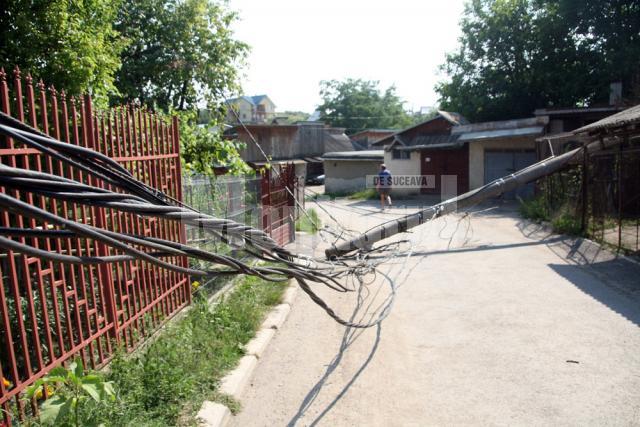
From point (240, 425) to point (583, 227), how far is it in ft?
32.7

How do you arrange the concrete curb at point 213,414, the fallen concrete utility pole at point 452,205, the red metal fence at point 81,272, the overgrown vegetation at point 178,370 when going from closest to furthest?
the red metal fence at point 81,272, the overgrown vegetation at point 178,370, the concrete curb at point 213,414, the fallen concrete utility pole at point 452,205

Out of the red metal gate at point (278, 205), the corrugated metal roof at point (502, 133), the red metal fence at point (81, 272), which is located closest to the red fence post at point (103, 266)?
the red metal fence at point (81, 272)

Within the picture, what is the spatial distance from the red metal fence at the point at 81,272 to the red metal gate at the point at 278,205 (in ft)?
13.0

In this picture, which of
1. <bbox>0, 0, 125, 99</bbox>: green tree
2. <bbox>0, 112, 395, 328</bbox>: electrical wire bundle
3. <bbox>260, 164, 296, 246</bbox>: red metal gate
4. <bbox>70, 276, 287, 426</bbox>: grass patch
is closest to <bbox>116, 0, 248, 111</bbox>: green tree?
<bbox>260, 164, 296, 246</bbox>: red metal gate

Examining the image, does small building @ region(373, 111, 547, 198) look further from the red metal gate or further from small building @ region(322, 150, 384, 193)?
the red metal gate

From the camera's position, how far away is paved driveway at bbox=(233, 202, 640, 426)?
159 inches

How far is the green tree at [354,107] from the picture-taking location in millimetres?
63781

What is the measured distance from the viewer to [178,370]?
4070 millimetres

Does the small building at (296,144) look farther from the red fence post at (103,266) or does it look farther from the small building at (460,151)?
the red fence post at (103,266)

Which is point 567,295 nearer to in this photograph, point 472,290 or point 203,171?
point 472,290

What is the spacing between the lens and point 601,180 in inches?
428

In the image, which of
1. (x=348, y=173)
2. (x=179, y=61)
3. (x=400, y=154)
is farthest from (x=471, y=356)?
(x=348, y=173)

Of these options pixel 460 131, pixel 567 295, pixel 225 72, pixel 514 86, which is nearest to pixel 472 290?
pixel 567 295

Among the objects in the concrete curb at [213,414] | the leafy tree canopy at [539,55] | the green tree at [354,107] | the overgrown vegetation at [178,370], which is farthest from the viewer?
the green tree at [354,107]
